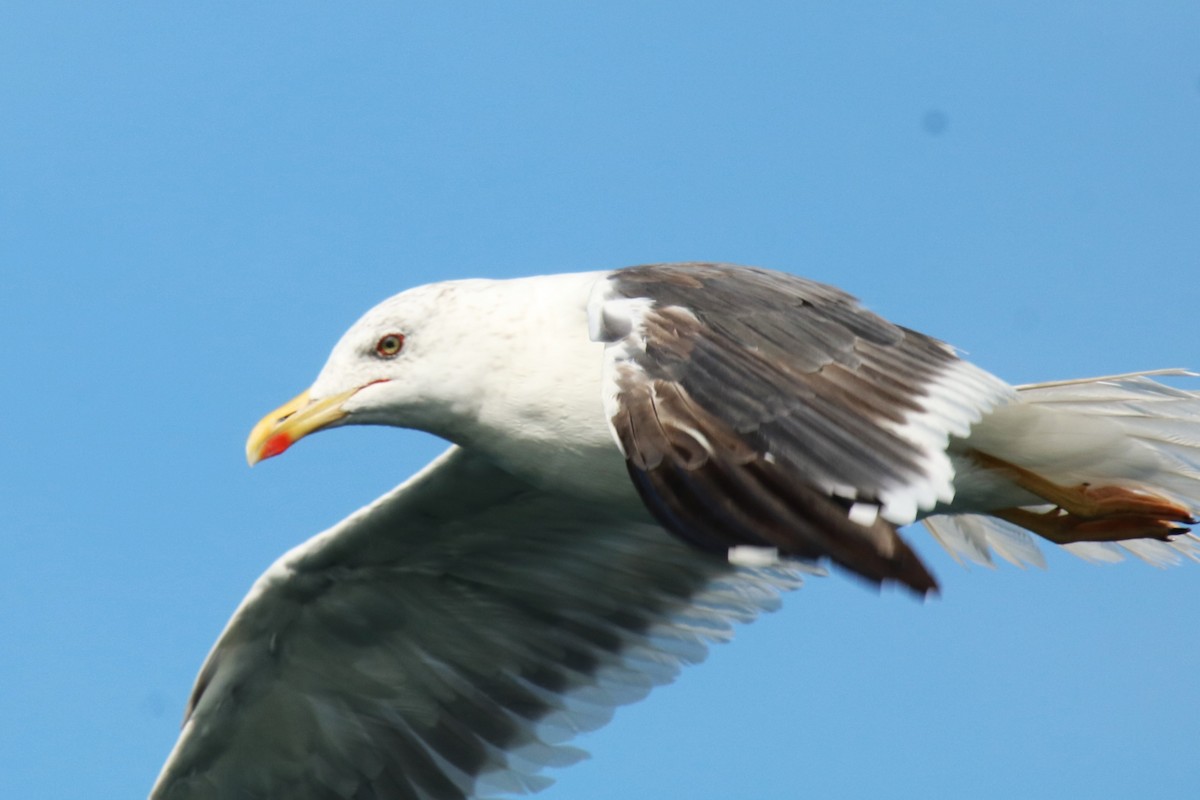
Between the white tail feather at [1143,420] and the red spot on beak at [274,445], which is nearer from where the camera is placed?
the red spot on beak at [274,445]

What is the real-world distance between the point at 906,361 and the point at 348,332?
1.77m

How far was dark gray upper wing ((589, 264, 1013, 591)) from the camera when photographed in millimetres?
4234

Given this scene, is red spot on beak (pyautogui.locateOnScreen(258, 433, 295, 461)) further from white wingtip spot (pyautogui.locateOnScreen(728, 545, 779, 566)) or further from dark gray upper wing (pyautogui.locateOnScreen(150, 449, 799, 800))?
white wingtip spot (pyautogui.locateOnScreen(728, 545, 779, 566))

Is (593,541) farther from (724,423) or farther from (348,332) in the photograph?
(724,423)

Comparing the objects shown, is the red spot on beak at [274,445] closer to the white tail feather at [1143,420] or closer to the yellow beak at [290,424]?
the yellow beak at [290,424]

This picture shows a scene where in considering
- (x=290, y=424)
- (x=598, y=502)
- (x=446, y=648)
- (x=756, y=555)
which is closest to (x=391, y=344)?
(x=290, y=424)

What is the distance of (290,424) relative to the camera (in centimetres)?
573

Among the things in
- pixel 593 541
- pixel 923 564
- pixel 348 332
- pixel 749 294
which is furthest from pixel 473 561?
pixel 923 564

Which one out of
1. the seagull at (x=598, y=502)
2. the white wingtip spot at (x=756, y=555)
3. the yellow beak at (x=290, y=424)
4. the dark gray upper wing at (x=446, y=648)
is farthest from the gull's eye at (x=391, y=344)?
the white wingtip spot at (x=756, y=555)

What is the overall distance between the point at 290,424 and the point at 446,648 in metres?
1.43

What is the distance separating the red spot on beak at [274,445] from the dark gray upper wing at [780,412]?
116cm

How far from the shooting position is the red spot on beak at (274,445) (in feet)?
18.7

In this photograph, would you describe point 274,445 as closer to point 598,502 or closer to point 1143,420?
point 598,502

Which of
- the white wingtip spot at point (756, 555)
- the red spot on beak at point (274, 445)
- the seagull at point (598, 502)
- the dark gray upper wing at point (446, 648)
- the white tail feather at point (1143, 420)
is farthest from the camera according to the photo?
the dark gray upper wing at point (446, 648)
